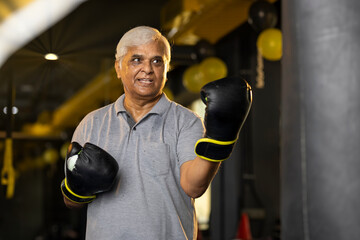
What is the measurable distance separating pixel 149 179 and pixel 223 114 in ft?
1.17

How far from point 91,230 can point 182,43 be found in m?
3.65

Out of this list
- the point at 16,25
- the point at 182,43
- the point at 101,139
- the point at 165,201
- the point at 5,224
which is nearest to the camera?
the point at 165,201

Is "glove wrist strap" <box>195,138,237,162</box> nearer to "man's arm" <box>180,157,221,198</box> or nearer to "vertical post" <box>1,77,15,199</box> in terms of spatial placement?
"man's arm" <box>180,157,221,198</box>

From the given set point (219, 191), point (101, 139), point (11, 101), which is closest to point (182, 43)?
point (219, 191)

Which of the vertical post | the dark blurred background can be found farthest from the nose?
the vertical post

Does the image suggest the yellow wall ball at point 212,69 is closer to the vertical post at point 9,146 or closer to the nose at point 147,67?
the vertical post at point 9,146

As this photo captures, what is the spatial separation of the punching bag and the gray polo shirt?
47cm

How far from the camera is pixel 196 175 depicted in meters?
1.43

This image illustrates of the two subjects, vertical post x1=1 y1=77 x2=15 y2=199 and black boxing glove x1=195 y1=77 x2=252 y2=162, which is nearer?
black boxing glove x1=195 y1=77 x2=252 y2=162

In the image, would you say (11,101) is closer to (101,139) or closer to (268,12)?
(101,139)

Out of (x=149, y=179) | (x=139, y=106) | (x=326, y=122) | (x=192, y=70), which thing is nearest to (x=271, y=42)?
(x=192, y=70)

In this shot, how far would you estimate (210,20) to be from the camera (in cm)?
437

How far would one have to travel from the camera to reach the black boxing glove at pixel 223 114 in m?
1.31

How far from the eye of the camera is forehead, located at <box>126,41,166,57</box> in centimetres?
158
